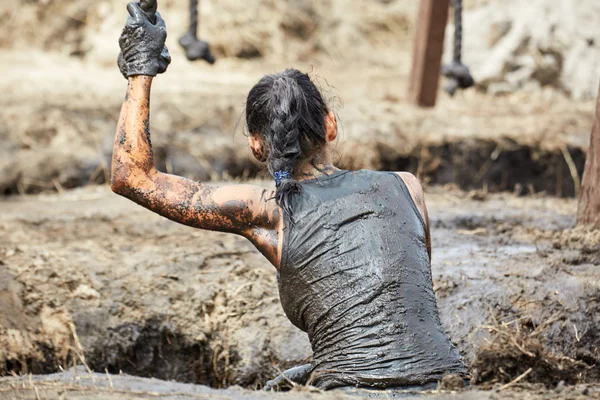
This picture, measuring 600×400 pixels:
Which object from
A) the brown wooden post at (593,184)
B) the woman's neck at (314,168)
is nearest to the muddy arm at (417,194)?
the woman's neck at (314,168)

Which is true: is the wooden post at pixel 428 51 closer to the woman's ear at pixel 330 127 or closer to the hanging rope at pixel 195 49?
the hanging rope at pixel 195 49

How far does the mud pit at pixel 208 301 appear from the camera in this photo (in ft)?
11.4

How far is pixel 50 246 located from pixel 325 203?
7.16 feet

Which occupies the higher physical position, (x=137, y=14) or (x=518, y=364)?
(x=137, y=14)

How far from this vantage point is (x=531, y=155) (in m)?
6.64

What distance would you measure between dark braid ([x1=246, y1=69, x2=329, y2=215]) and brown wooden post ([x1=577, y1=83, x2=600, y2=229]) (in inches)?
80.1

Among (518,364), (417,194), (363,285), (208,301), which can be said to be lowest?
(208,301)

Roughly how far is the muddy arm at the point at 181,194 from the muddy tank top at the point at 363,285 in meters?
0.13

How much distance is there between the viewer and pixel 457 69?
21.6ft

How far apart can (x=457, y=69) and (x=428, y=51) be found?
61cm

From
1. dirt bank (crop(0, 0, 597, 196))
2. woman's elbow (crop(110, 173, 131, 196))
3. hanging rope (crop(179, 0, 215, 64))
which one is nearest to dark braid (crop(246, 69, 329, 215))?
woman's elbow (crop(110, 173, 131, 196))

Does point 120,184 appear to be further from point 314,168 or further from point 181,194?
point 314,168

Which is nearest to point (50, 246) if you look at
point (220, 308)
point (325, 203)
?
point (220, 308)

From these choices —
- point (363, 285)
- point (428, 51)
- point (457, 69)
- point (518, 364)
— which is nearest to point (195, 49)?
point (457, 69)
